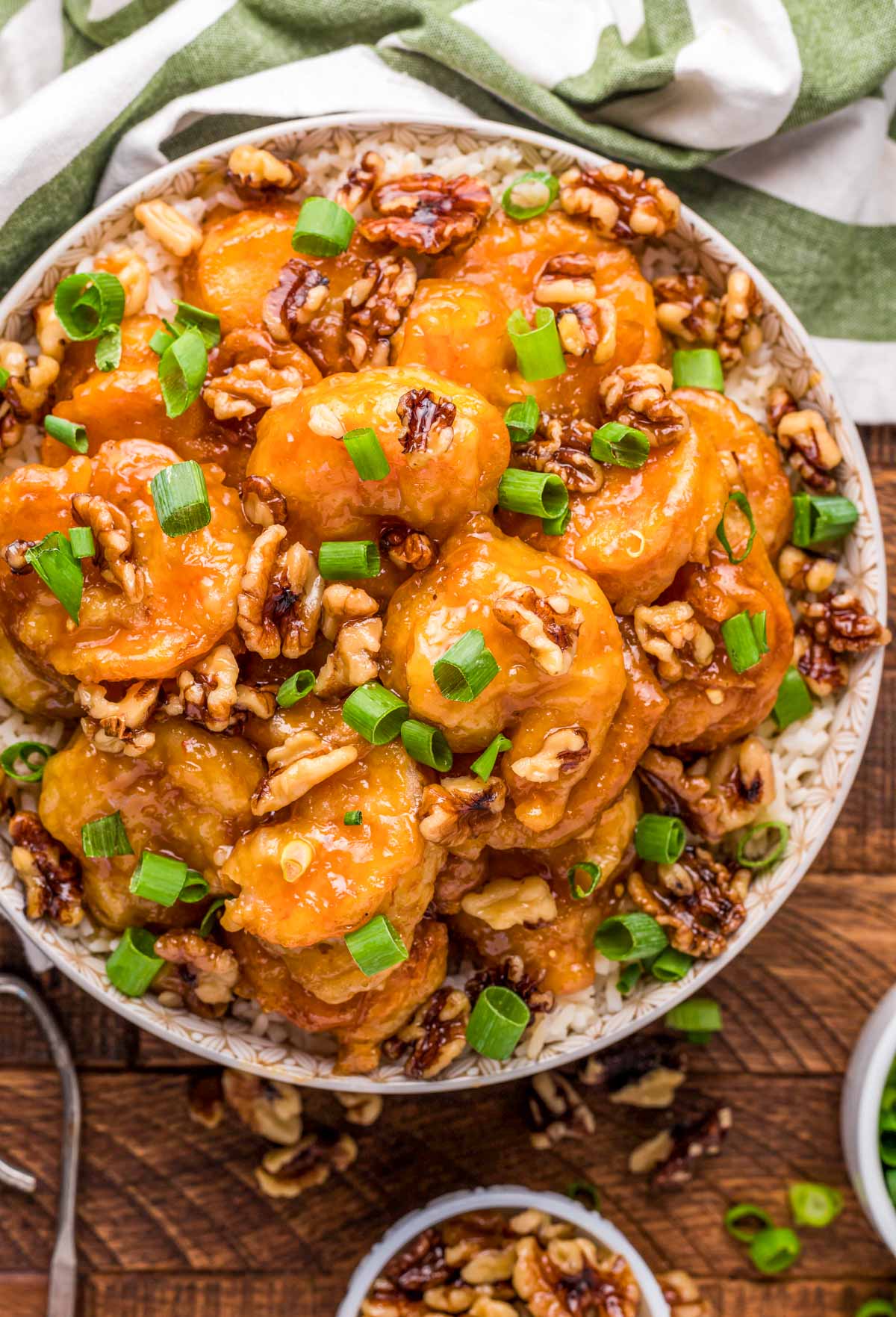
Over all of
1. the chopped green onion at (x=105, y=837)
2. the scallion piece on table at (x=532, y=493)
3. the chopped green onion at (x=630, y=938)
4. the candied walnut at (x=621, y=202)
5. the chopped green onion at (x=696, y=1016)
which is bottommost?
the chopped green onion at (x=696, y=1016)

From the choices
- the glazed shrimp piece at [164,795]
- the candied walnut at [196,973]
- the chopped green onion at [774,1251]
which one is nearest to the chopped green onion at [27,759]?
the glazed shrimp piece at [164,795]

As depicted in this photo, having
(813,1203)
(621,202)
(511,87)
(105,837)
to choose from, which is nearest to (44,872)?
(105,837)

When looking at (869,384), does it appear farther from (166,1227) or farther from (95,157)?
(166,1227)

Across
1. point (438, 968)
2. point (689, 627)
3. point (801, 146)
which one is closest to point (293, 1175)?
point (438, 968)

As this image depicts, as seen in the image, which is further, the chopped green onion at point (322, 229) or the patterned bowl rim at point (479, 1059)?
the patterned bowl rim at point (479, 1059)

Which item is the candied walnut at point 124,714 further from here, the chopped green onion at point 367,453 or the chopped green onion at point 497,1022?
the chopped green onion at point 497,1022

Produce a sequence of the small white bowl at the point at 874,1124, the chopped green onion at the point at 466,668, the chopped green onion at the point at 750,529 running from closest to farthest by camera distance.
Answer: the chopped green onion at the point at 466,668 → the chopped green onion at the point at 750,529 → the small white bowl at the point at 874,1124

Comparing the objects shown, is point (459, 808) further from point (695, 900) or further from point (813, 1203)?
point (813, 1203)
